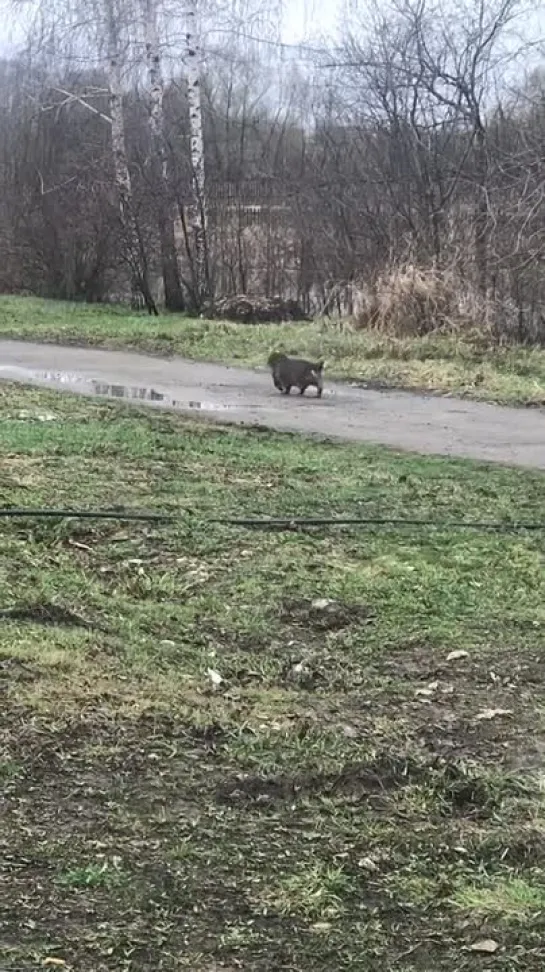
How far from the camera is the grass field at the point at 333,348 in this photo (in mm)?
11750

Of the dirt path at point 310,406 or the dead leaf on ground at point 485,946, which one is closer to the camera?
the dead leaf on ground at point 485,946

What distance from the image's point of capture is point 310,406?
1051 cm

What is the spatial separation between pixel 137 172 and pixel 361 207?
5.15 meters

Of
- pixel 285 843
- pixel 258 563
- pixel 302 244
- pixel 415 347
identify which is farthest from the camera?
pixel 302 244

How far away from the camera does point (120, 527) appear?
541cm

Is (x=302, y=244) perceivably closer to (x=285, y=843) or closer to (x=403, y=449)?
(x=403, y=449)

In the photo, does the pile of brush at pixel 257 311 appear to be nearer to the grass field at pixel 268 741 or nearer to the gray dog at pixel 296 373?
the gray dog at pixel 296 373

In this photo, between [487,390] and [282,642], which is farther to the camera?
[487,390]

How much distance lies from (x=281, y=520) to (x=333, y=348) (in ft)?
28.9

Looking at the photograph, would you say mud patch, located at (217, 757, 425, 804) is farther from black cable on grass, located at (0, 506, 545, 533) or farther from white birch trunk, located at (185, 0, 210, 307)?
white birch trunk, located at (185, 0, 210, 307)

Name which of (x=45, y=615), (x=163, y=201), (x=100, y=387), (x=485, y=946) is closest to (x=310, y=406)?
(x=100, y=387)

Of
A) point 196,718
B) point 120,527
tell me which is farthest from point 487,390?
point 196,718

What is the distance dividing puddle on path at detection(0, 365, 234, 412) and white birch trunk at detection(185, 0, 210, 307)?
7.59 metres

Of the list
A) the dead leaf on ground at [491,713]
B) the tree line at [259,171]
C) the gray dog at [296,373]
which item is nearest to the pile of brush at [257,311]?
the tree line at [259,171]
